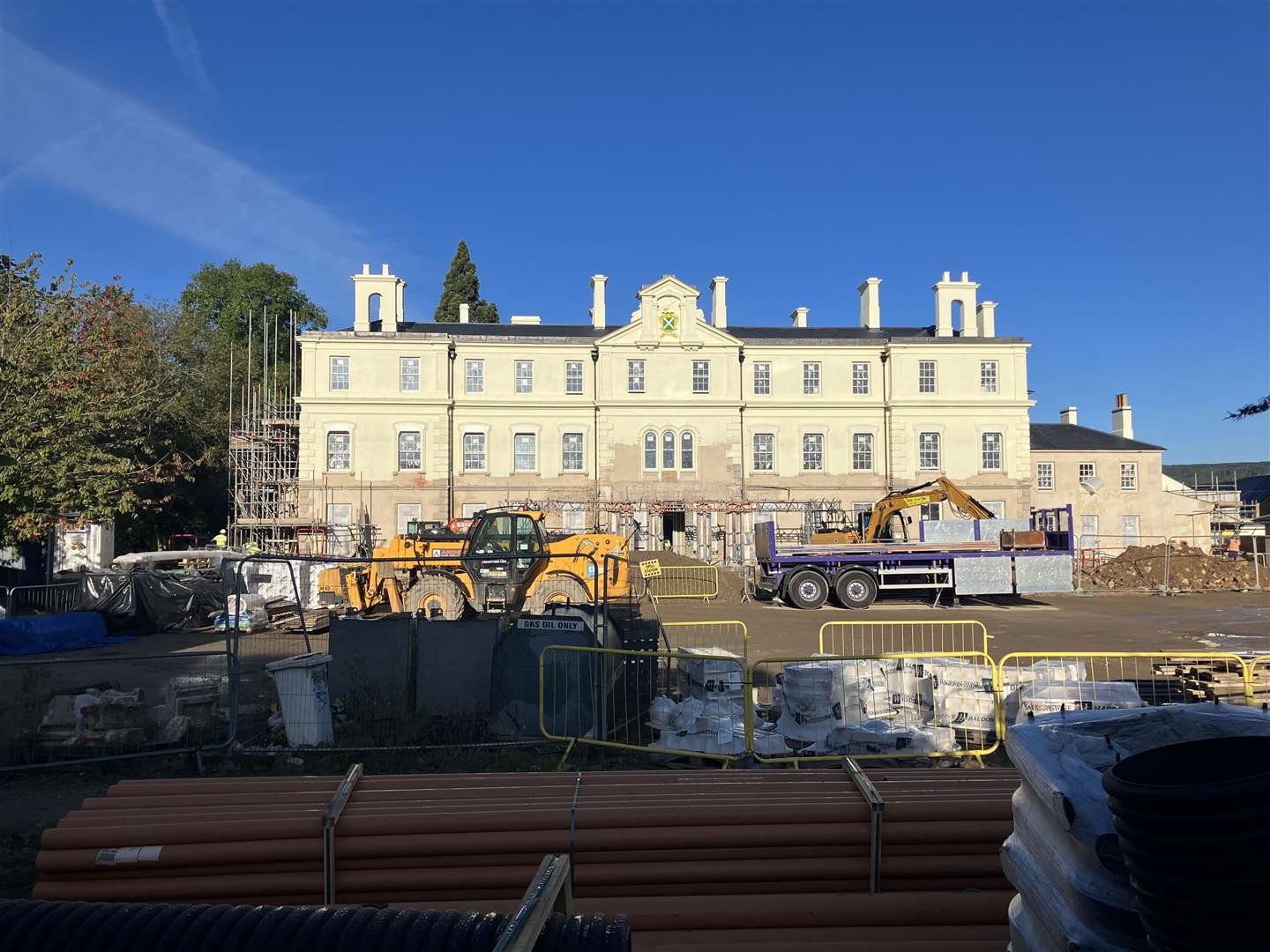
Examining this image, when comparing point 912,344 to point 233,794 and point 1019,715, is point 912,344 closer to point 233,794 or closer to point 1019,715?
point 1019,715

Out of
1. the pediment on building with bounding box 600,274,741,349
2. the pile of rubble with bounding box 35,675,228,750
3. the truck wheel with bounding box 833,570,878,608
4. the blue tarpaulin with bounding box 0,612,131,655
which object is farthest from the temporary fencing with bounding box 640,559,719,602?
the pile of rubble with bounding box 35,675,228,750

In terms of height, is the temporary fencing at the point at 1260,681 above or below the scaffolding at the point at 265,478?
below

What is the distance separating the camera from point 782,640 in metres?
18.9

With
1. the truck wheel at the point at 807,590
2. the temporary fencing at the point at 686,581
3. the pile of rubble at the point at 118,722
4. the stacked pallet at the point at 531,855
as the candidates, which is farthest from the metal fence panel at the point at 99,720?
the temporary fencing at the point at 686,581

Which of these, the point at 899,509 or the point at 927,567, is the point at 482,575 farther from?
the point at 899,509

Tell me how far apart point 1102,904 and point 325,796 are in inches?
161

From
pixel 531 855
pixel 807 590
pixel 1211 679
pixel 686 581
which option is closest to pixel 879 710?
pixel 1211 679

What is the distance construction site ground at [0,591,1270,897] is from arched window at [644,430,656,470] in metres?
12.1

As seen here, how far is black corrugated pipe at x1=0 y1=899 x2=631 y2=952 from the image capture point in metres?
2.67

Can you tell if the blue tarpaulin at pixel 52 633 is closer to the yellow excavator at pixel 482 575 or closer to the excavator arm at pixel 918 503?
the yellow excavator at pixel 482 575

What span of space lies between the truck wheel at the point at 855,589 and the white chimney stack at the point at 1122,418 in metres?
32.9

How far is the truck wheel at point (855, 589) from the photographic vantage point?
84.2 ft

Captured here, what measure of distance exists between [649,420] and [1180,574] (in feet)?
69.7

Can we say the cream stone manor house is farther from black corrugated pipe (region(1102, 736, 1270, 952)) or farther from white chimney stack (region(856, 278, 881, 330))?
black corrugated pipe (region(1102, 736, 1270, 952))
